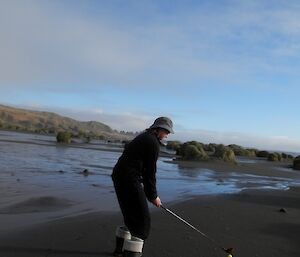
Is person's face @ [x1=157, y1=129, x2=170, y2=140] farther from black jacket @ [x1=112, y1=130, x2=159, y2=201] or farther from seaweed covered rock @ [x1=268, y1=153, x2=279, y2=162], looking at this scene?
seaweed covered rock @ [x1=268, y1=153, x2=279, y2=162]

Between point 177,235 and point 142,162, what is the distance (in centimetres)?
233

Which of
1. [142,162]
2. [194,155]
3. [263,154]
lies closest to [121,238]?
[142,162]

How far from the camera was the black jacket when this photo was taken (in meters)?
6.70

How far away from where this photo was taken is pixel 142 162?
677 centimetres

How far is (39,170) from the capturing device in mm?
19422

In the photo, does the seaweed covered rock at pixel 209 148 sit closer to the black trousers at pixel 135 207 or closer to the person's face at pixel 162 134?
the person's face at pixel 162 134

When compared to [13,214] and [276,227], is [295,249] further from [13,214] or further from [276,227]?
[13,214]

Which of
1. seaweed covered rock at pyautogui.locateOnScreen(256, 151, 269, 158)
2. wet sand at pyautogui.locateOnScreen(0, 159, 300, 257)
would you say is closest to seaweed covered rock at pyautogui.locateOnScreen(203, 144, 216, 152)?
seaweed covered rock at pyautogui.locateOnScreen(256, 151, 269, 158)

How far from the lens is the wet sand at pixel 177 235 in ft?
24.4

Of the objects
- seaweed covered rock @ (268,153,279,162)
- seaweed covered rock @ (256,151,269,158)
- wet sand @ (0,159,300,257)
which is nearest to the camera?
wet sand @ (0,159,300,257)

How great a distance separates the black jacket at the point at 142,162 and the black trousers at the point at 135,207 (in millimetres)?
70

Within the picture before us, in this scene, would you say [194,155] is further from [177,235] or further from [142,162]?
[142,162]

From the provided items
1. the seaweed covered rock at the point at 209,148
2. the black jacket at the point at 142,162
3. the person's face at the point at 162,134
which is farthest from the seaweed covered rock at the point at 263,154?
the black jacket at the point at 142,162

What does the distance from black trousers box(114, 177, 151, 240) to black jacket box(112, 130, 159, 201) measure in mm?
70
